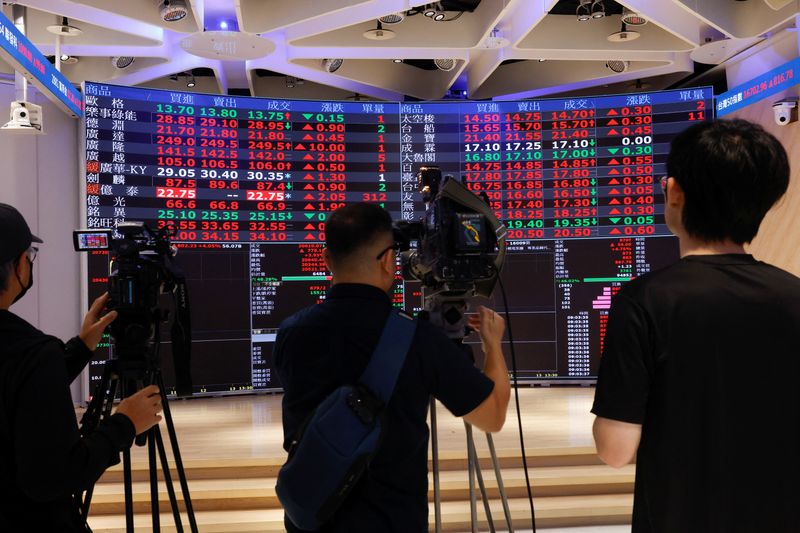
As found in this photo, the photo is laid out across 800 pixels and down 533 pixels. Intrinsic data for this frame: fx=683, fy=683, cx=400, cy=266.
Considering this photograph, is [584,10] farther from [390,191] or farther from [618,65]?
[390,191]

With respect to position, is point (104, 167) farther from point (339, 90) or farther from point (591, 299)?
point (591, 299)

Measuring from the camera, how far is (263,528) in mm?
3535

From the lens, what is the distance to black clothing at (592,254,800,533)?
1.16m

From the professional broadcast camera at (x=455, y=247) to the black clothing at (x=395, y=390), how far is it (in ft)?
1.22

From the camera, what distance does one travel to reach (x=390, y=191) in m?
6.19

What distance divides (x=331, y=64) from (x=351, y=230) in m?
4.82

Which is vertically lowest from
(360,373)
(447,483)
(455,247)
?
(447,483)

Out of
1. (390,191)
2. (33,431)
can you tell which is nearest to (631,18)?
(390,191)

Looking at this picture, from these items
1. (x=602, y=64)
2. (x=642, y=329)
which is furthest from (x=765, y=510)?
(x=602, y=64)

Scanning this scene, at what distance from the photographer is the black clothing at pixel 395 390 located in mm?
Result: 1548

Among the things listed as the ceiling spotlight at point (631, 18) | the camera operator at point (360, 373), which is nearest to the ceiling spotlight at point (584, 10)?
the ceiling spotlight at point (631, 18)

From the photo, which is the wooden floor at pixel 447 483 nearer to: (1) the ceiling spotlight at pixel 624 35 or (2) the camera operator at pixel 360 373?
(2) the camera operator at pixel 360 373

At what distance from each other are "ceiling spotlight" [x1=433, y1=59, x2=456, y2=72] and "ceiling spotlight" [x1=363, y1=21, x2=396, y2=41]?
930 mm

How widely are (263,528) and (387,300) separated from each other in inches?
93.1
